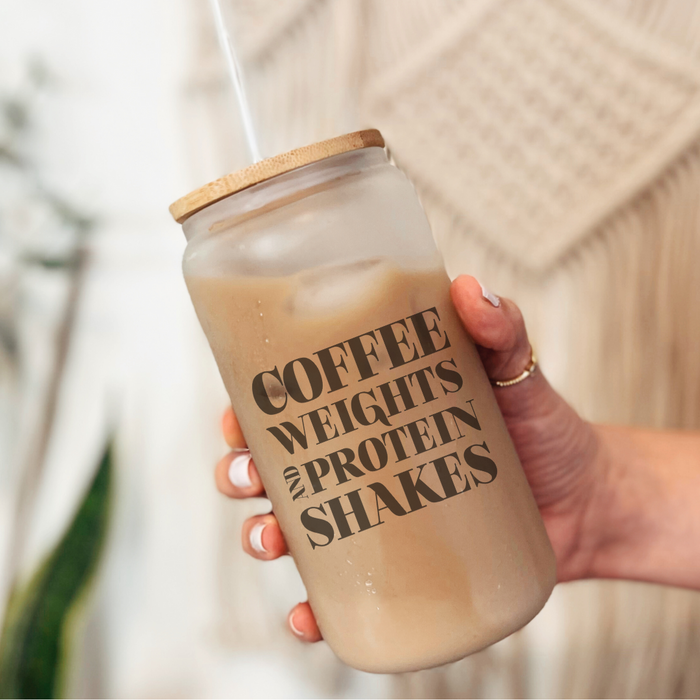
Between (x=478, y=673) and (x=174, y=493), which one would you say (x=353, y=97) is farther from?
(x=478, y=673)

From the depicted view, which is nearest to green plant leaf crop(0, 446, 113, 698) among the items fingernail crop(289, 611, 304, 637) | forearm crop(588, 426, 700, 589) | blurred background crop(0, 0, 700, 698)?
blurred background crop(0, 0, 700, 698)

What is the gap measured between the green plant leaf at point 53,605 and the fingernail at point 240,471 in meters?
0.27

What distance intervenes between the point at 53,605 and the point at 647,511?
0.78 meters

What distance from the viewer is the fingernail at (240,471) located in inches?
28.0

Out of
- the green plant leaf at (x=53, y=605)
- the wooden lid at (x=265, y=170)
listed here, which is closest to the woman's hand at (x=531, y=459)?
the wooden lid at (x=265, y=170)

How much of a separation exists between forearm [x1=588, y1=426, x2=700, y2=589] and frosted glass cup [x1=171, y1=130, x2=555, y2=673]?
35cm

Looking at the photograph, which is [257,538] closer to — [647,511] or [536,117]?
[647,511]

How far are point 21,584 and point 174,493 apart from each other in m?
0.23

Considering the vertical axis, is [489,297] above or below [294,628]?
above

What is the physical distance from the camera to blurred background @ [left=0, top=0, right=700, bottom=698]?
864mm

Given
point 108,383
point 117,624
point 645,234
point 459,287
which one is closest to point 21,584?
point 117,624

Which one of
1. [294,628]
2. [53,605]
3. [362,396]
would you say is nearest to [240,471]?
[294,628]

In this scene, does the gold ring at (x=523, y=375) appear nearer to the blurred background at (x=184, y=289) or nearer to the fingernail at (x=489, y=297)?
the fingernail at (x=489, y=297)

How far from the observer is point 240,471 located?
72cm
